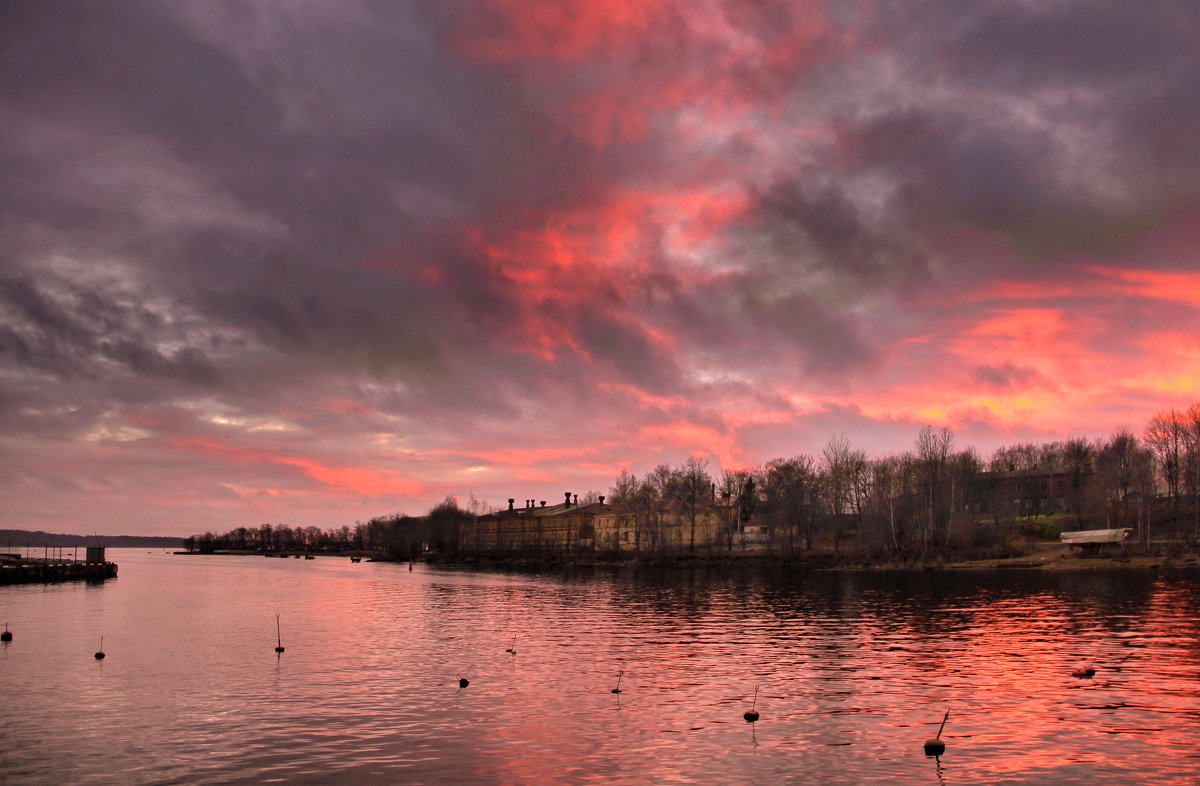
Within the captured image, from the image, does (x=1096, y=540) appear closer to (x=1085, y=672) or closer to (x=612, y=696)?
(x=1085, y=672)

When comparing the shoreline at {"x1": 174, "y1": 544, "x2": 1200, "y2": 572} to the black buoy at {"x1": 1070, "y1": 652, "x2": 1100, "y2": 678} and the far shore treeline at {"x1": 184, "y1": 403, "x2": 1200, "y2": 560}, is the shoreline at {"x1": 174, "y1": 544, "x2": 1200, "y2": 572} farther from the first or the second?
the black buoy at {"x1": 1070, "y1": 652, "x2": 1100, "y2": 678}

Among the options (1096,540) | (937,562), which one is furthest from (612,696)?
(1096,540)

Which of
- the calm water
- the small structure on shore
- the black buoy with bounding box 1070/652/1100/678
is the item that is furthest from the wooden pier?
the small structure on shore

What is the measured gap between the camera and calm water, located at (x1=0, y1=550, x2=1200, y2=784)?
25.3 metres

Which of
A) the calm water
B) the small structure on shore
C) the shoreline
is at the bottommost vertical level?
the shoreline

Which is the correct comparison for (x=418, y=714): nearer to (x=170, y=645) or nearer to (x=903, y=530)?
(x=170, y=645)

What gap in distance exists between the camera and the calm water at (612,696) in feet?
83.1

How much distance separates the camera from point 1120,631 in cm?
5428

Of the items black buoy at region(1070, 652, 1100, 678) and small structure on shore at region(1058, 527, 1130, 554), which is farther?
small structure on shore at region(1058, 527, 1130, 554)

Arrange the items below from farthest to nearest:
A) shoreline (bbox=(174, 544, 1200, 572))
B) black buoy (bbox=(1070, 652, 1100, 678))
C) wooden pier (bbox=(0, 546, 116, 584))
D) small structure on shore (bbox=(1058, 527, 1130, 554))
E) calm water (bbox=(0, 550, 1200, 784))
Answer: small structure on shore (bbox=(1058, 527, 1130, 554)) < shoreline (bbox=(174, 544, 1200, 572)) < wooden pier (bbox=(0, 546, 116, 584)) < black buoy (bbox=(1070, 652, 1100, 678)) < calm water (bbox=(0, 550, 1200, 784))

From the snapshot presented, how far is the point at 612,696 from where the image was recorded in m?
35.9

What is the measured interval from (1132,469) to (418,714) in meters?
181

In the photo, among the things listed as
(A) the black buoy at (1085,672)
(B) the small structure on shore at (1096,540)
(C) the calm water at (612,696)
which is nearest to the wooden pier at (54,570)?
(C) the calm water at (612,696)

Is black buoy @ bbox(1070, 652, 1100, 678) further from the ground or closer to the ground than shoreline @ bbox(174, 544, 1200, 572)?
further from the ground
